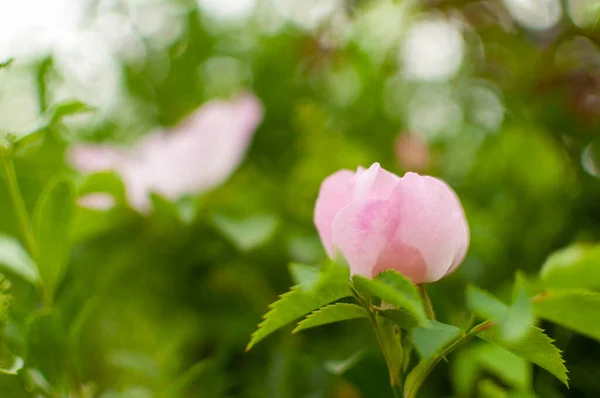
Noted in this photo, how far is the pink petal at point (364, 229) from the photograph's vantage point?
28 centimetres

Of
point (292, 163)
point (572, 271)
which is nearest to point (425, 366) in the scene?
point (572, 271)

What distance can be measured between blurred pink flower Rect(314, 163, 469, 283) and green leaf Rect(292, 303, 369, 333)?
23 mm

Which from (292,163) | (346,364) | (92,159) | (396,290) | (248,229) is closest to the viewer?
(396,290)

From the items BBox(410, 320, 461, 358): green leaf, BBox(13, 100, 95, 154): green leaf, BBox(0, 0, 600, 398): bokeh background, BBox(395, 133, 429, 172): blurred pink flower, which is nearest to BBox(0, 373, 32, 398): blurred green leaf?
BBox(0, 0, 600, 398): bokeh background

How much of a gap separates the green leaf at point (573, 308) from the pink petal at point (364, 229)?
0.09 metres

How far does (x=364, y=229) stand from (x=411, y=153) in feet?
1.44

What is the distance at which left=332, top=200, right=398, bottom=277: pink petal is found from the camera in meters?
0.28

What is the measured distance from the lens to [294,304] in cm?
26

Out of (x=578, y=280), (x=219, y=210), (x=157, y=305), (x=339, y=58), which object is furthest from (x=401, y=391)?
(x=339, y=58)

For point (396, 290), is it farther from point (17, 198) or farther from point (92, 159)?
point (92, 159)

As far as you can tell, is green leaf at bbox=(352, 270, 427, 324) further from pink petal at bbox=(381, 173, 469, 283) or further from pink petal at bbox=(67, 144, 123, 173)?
pink petal at bbox=(67, 144, 123, 173)

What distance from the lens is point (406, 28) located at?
85cm

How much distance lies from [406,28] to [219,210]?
0.47m

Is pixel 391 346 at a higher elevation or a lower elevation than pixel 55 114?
lower
